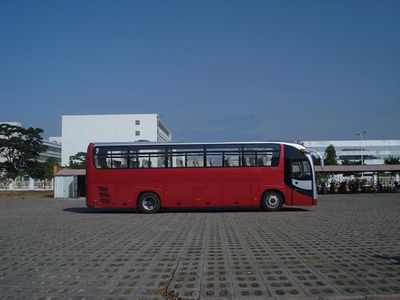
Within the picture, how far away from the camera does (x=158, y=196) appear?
20.8 metres

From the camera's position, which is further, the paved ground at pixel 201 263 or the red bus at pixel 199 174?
the red bus at pixel 199 174

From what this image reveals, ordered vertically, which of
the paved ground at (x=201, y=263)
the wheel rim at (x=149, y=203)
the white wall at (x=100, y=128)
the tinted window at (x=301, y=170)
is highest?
the white wall at (x=100, y=128)

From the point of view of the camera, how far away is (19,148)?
2623 inches

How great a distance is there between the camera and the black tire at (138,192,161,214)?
20.8 metres

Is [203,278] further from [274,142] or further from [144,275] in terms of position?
[274,142]

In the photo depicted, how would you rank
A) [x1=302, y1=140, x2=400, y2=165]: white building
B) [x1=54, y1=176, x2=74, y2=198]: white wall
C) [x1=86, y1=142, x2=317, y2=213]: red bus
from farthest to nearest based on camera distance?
[x1=302, y1=140, x2=400, y2=165]: white building → [x1=54, y1=176, x2=74, y2=198]: white wall → [x1=86, y1=142, x2=317, y2=213]: red bus

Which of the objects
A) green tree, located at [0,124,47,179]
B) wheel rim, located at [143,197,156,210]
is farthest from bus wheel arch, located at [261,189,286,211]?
green tree, located at [0,124,47,179]

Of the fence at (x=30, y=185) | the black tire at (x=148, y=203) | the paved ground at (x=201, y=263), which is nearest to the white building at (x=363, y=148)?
the fence at (x=30, y=185)

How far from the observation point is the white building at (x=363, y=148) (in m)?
109

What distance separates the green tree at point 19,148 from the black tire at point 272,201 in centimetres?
5370

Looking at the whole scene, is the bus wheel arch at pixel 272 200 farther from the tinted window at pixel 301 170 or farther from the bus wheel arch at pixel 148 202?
the bus wheel arch at pixel 148 202

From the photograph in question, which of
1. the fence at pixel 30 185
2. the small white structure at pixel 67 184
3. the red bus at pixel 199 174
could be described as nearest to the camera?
the red bus at pixel 199 174

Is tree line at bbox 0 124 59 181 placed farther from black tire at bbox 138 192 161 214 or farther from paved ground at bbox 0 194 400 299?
paved ground at bbox 0 194 400 299

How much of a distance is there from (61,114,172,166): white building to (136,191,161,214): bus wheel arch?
77.2 m
